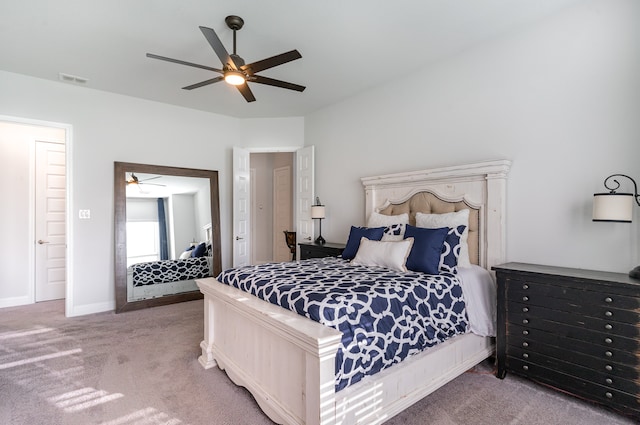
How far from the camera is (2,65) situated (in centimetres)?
347

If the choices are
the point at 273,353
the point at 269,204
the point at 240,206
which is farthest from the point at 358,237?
the point at 269,204

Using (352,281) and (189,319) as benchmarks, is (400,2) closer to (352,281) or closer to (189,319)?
(352,281)

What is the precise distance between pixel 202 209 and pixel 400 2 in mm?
3756

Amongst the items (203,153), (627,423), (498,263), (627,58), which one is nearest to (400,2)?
(627,58)

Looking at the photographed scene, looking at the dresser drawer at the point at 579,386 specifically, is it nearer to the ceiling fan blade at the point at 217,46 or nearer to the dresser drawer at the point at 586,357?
the dresser drawer at the point at 586,357

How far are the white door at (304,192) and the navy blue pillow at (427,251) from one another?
2457 mm

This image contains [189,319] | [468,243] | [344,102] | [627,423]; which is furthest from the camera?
[344,102]

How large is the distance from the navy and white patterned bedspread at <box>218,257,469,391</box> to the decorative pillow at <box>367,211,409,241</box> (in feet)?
1.72

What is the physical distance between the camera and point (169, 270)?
4.54 m

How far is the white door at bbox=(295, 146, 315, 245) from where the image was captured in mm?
4988

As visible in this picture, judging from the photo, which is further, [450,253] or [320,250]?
[320,250]

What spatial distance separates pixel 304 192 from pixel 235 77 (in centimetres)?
256

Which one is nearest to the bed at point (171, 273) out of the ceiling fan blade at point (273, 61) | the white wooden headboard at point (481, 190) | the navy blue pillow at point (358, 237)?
the navy blue pillow at point (358, 237)

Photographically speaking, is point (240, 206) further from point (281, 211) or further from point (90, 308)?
point (90, 308)
